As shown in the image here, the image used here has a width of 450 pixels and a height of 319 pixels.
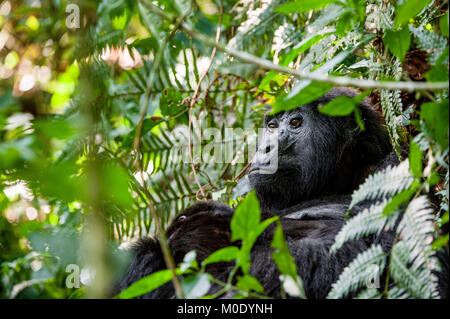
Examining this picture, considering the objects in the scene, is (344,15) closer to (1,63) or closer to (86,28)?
(86,28)

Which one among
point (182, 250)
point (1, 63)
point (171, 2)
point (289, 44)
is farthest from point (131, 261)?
point (1, 63)

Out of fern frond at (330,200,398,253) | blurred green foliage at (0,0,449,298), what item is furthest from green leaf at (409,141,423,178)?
fern frond at (330,200,398,253)

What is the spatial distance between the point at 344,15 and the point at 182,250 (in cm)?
132

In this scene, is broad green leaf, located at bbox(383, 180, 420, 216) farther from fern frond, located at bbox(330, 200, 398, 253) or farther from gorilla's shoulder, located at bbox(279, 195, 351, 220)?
gorilla's shoulder, located at bbox(279, 195, 351, 220)

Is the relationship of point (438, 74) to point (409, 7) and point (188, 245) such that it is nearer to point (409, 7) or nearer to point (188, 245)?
point (409, 7)

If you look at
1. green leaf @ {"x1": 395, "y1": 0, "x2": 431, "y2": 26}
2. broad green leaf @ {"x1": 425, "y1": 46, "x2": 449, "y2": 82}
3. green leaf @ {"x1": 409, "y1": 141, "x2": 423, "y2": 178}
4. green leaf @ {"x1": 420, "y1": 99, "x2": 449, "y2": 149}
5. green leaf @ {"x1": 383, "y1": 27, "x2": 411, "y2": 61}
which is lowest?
green leaf @ {"x1": 409, "y1": 141, "x2": 423, "y2": 178}

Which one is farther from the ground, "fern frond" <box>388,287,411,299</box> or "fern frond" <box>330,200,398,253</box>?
"fern frond" <box>330,200,398,253</box>

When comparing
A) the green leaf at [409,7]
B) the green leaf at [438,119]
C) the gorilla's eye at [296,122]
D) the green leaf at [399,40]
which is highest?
the green leaf at [399,40]

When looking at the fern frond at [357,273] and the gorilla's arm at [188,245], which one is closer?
the fern frond at [357,273]

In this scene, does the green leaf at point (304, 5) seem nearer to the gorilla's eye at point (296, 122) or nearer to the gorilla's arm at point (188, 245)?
the gorilla's arm at point (188, 245)

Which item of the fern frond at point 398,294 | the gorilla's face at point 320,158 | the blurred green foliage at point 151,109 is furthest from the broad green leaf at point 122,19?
the fern frond at point 398,294

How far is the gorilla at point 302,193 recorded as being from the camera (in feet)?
7.82

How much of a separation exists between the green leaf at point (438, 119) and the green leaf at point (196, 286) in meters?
0.81

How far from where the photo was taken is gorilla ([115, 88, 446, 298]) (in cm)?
238
